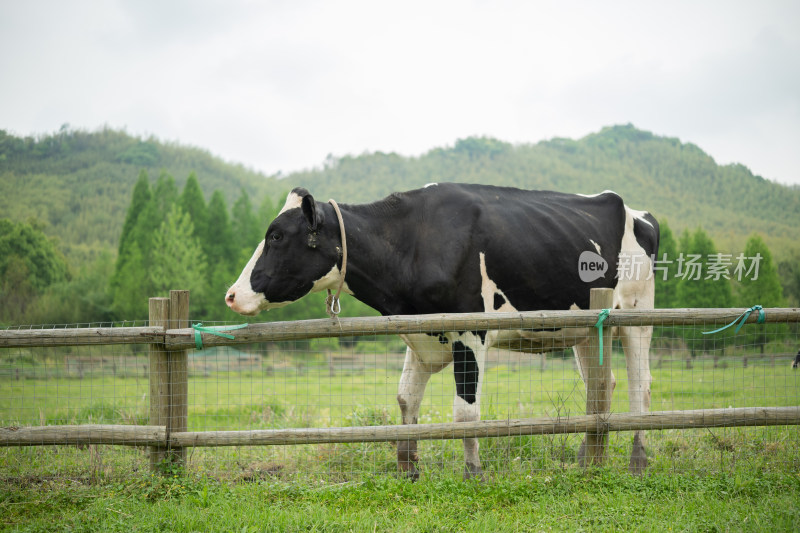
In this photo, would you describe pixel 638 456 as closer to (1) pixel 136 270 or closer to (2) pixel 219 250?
(1) pixel 136 270

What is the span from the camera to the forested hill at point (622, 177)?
4159 cm

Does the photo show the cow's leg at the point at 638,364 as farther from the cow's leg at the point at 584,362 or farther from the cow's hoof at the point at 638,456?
the cow's hoof at the point at 638,456

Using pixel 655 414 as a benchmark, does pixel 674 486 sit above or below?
below

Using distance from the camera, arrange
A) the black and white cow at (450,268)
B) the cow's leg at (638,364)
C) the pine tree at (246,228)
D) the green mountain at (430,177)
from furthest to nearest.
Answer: the green mountain at (430,177) → the pine tree at (246,228) → the cow's leg at (638,364) → the black and white cow at (450,268)

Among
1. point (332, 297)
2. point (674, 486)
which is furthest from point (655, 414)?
point (332, 297)

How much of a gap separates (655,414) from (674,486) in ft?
2.03

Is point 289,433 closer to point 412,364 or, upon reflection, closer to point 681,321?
point 412,364

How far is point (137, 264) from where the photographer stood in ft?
112

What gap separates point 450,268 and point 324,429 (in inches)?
69.7

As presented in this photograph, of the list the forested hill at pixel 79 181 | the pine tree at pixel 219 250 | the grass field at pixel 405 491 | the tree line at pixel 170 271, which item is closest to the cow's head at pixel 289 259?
the grass field at pixel 405 491

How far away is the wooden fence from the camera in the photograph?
5.10 meters

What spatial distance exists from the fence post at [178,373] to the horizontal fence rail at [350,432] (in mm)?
170

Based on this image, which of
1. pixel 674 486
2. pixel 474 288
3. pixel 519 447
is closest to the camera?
pixel 674 486

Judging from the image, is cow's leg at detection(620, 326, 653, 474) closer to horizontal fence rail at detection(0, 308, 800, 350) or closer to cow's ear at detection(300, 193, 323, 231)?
horizontal fence rail at detection(0, 308, 800, 350)
